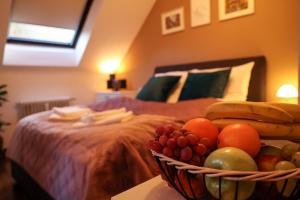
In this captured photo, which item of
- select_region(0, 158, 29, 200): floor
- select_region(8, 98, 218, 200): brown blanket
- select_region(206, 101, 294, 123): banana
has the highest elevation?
select_region(206, 101, 294, 123): banana

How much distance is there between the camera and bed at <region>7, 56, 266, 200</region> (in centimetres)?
119

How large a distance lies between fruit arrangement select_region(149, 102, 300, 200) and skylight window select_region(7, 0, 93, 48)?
10.8 feet

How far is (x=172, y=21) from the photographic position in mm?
3482

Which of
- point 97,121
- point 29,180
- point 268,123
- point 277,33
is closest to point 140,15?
point 277,33

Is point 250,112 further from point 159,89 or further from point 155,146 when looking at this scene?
point 159,89

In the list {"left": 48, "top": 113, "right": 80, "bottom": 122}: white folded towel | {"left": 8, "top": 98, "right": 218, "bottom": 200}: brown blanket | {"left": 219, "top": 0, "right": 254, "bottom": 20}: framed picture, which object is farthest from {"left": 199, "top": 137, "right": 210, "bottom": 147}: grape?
{"left": 219, "top": 0, "right": 254, "bottom": 20}: framed picture

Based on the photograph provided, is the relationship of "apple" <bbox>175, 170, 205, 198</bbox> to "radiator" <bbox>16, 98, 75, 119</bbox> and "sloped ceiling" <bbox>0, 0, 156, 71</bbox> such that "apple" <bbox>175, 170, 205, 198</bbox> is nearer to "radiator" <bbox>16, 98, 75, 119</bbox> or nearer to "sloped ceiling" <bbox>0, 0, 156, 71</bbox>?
"sloped ceiling" <bbox>0, 0, 156, 71</bbox>

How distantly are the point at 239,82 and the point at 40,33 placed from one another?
9.95ft

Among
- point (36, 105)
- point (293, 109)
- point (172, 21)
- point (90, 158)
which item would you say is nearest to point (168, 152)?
point (293, 109)

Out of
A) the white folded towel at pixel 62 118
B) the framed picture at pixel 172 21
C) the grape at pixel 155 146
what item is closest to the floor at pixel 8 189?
the white folded towel at pixel 62 118

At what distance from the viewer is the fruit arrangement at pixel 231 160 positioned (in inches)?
17.3

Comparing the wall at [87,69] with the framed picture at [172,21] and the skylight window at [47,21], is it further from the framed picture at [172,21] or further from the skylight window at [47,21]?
the framed picture at [172,21]

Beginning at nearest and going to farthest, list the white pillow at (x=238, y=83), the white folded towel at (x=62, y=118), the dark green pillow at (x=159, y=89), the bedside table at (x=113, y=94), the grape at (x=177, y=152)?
→ the grape at (x=177, y=152) < the white folded towel at (x=62, y=118) < the white pillow at (x=238, y=83) < the dark green pillow at (x=159, y=89) < the bedside table at (x=113, y=94)

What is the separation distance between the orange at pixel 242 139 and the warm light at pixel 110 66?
3.99 m
